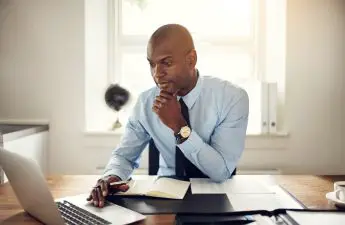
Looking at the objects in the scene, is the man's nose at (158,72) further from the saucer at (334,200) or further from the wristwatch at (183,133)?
the saucer at (334,200)

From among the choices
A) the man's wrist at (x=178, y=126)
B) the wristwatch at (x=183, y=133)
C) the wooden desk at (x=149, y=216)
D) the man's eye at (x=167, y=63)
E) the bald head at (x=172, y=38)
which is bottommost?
the wooden desk at (x=149, y=216)

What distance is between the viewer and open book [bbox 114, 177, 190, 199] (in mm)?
1169

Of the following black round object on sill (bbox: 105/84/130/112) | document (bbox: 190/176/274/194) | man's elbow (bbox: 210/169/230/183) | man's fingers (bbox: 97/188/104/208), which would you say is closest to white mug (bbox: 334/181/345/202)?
document (bbox: 190/176/274/194)

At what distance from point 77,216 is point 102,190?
0.57 ft

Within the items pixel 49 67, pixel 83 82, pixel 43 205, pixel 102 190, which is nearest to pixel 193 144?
pixel 102 190

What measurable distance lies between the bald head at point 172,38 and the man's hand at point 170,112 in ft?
0.61

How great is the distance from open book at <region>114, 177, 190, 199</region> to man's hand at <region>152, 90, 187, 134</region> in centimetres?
19

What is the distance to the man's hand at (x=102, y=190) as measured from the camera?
3.63ft

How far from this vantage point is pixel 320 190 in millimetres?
1284

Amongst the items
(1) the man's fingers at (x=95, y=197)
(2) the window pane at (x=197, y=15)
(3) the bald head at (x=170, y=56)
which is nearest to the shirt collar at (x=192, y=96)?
(3) the bald head at (x=170, y=56)

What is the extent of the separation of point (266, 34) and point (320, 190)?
1.77m

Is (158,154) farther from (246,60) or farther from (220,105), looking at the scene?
(246,60)

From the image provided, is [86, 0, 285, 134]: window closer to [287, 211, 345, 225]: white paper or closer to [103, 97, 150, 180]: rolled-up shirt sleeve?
[103, 97, 150, 180]: rolled-up shirt sleeve

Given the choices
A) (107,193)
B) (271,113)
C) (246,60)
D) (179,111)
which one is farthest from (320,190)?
(246,60)
